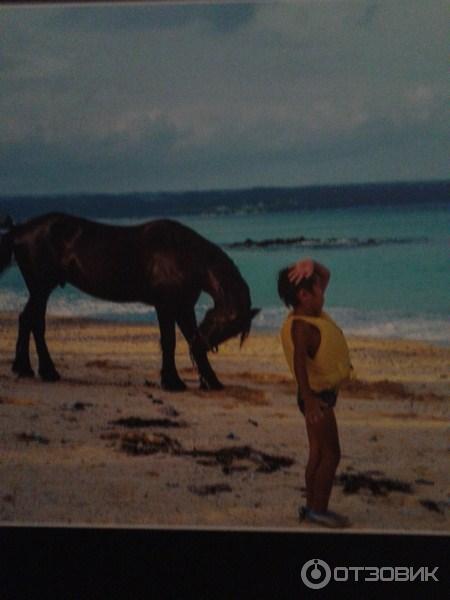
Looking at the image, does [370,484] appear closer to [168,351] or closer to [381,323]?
[381,323]

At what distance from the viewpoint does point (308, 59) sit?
254cm

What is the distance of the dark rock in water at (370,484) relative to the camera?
2.48 meters

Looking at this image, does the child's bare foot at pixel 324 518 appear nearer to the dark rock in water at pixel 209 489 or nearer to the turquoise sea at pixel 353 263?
the dark rock in water at pixel 209 489

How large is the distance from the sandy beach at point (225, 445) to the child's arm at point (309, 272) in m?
0.18

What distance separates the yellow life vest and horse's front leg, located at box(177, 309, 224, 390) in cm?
25

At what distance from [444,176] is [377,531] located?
100 cm

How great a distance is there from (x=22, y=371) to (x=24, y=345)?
0.08 meters

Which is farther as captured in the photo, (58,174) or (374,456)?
(58,174)

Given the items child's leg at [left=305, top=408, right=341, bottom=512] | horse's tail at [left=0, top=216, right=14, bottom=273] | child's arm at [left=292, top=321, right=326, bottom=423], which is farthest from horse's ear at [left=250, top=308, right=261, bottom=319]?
horse's tail at [left=0, top=216, right=14, bottom=273]

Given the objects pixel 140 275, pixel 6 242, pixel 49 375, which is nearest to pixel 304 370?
pixel 140 275

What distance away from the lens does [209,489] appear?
2510 mm

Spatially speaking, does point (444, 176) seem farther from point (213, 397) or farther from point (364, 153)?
point (213, 397)

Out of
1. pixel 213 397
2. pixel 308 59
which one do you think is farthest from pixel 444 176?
pixel 213 397

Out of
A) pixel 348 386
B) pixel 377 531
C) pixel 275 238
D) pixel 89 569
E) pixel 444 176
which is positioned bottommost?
pixel 89 569
